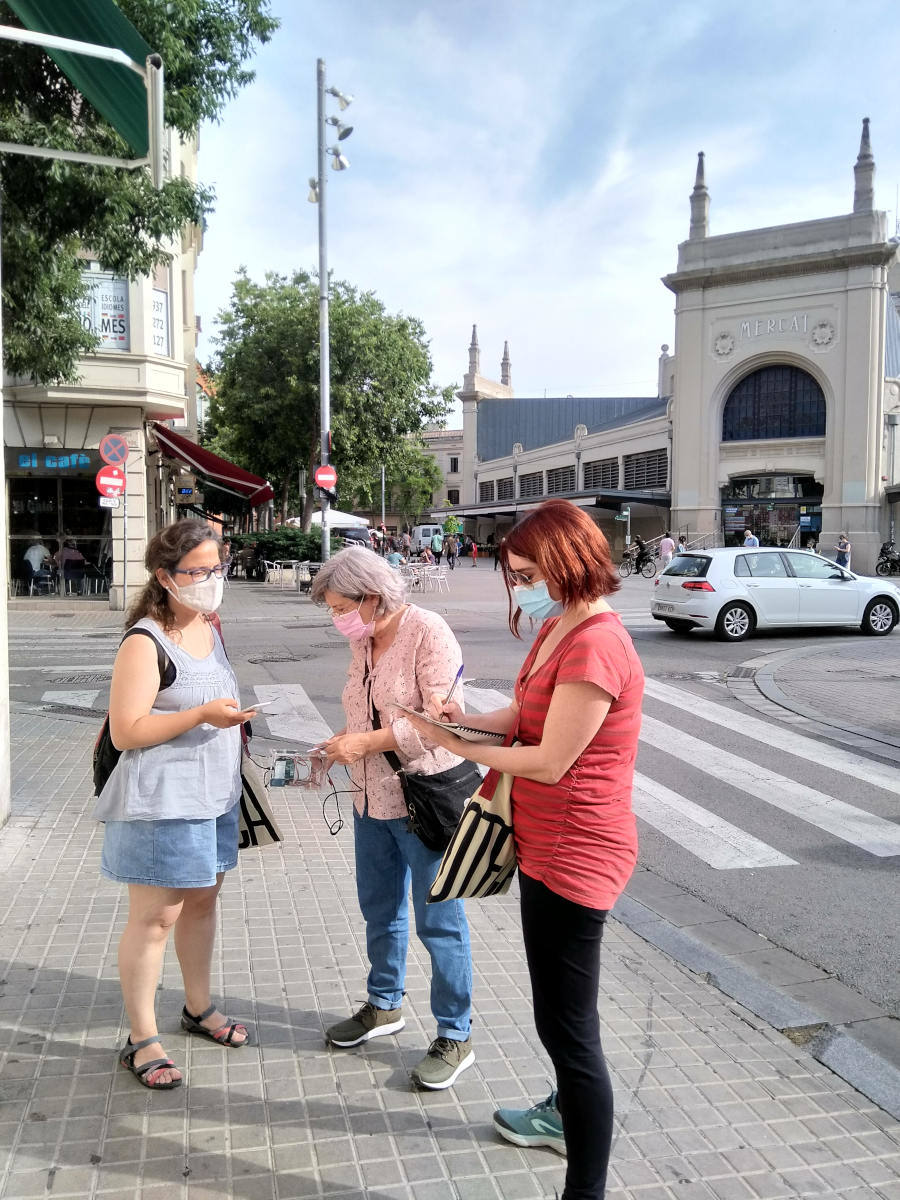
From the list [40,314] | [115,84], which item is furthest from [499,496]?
[115,84]

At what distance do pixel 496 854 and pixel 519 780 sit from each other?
222 millimetres

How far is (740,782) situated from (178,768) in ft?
17.0

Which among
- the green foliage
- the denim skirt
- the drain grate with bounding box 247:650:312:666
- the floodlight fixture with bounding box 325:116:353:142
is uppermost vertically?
the floodlight fixture with bounding box 325:116:353:142

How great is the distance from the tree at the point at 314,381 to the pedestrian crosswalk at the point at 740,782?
22824mm

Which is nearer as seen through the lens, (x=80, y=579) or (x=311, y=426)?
(x=80, y=579)

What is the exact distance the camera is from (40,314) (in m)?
12.2

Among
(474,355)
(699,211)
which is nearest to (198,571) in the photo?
(699,211)

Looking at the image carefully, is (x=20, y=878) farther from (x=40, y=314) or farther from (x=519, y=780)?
(x=40, y=314)

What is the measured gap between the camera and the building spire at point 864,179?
44219 mm

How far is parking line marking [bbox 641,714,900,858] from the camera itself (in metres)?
5.91

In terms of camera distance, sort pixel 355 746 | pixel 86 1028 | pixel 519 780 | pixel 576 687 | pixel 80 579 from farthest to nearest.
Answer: pixel 80 579 < pixel 86 1028 < pixel 355 746 < pixel 519 780 < pixel 576 687

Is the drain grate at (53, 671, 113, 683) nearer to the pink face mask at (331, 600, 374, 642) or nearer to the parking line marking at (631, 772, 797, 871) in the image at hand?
the parking line marking at (631, 772, 797, 871)

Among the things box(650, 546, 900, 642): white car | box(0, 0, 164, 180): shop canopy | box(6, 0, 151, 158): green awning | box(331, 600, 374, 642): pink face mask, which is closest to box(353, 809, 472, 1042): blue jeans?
box(331, 600, 374, 642): pink face mask

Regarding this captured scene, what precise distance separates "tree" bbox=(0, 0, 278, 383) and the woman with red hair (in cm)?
859
